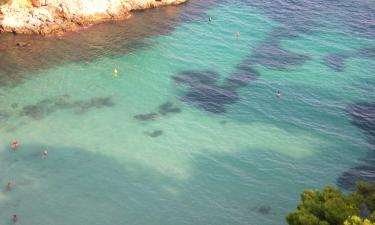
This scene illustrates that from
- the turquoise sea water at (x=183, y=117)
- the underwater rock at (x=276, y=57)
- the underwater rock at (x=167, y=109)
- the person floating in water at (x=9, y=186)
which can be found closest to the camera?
the turquoise sea water at (x=183, y=117)

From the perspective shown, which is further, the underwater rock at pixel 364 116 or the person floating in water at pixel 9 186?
the underwater rock at pixel 364 116

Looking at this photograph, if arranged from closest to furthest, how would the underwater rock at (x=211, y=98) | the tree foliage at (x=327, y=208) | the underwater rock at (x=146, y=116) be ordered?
the tree foliage at (x=327, y=208), the underwater rock at (x=146, y=116), the underwater rock at (x=211, y=98)

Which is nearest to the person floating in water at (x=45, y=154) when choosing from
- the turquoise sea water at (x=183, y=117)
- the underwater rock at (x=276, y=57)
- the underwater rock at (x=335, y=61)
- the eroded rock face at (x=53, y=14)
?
the turquoise sea water at (x=183, y=117)

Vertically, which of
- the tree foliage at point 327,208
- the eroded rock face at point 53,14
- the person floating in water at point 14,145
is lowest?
the person floating in water at point 14,145

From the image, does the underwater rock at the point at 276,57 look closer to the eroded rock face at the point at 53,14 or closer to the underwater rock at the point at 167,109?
the underwater rock at the point at 167,109

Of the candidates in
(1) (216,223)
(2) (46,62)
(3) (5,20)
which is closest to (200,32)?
(2) (46,62)

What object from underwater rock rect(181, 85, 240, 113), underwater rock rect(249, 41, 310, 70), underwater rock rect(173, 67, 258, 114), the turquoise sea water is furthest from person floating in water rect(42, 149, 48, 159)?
underwater rock rect(249, 41, 310, 70)

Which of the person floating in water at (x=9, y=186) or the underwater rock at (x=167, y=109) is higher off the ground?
the underwater rock at (x=167, y=109)
